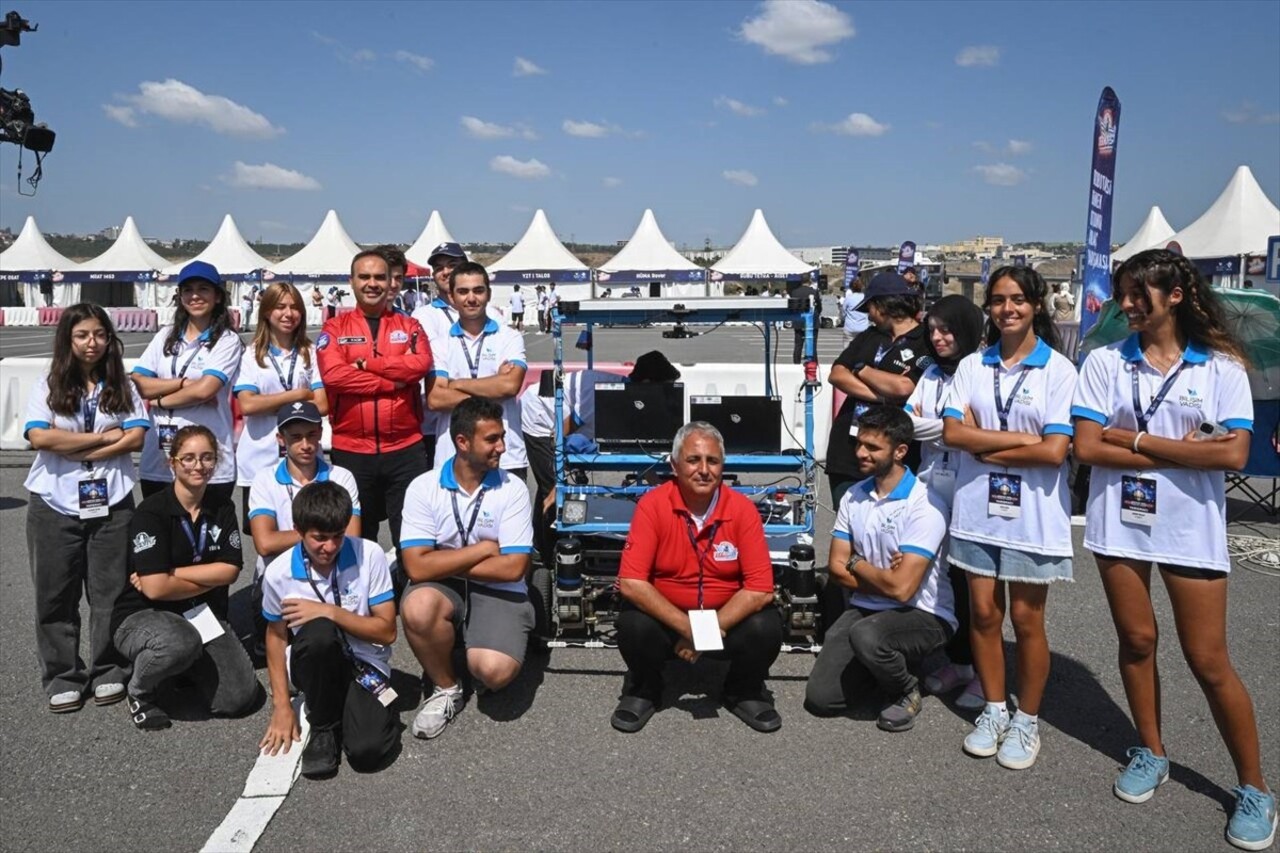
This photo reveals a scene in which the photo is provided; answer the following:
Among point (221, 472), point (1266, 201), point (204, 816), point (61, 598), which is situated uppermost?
point (1266, 201)

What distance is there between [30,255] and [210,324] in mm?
50948

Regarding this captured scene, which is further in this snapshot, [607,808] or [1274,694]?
[1274,694]

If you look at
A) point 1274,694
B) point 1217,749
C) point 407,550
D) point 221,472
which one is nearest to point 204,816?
point 407,550

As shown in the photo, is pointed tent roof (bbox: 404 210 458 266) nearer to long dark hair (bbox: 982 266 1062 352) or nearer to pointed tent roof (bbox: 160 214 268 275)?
pointed tent roof (bbox: 160 214 268 275)

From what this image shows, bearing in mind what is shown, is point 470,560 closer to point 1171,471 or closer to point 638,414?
point 638,414

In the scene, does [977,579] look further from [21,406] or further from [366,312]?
[21,406]

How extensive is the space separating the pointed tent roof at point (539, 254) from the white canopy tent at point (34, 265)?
21.9 meters

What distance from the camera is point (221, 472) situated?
4.43m

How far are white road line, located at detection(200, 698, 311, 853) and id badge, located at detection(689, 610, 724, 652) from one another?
1639 millimetres

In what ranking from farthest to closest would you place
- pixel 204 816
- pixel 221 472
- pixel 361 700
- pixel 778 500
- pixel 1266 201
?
pixel 1266 201
pixel 778 500
pixel 221 472
pixel 361 700
pixel 204 816

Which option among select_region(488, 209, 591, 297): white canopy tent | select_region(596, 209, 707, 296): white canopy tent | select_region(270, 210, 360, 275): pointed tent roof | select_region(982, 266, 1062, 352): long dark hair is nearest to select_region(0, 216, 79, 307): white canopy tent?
select_region(270, 210, 360, 275): pointed tent roof

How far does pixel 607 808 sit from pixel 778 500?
2.28 metres

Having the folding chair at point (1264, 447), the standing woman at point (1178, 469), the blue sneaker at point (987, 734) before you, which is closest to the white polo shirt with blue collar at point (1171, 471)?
the standing woman at point (1178, 469)

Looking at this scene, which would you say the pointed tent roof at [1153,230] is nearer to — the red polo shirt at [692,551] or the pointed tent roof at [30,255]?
the red polo shirt at [692,551]
